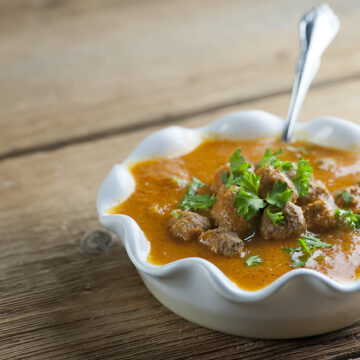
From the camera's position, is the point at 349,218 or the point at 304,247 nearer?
the point at 304,247

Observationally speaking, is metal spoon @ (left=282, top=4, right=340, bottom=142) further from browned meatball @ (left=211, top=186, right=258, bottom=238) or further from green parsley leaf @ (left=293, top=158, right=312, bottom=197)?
browned meatball @ (left=211, top=186, right=258, bottom=238)

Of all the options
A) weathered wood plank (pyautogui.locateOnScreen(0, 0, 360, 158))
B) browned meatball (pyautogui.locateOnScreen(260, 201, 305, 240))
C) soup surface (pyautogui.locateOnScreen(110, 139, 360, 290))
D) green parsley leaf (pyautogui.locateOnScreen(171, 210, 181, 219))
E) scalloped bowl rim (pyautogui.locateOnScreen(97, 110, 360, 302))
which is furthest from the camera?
weathered wood plank (pyautogui.locateOnScreen(0, 0, 360, 158))

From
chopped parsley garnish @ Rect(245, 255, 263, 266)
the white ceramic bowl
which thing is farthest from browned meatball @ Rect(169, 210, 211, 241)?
chopped parsley garnish @ Rect(245, 255, 263, 266)

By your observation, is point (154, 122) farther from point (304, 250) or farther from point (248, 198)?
point (304, 250)

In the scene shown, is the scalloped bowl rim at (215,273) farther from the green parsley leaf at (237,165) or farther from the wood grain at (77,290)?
the green parsley leaf at (237,165)

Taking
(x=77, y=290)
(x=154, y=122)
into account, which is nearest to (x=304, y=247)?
(x=77, y=290)
